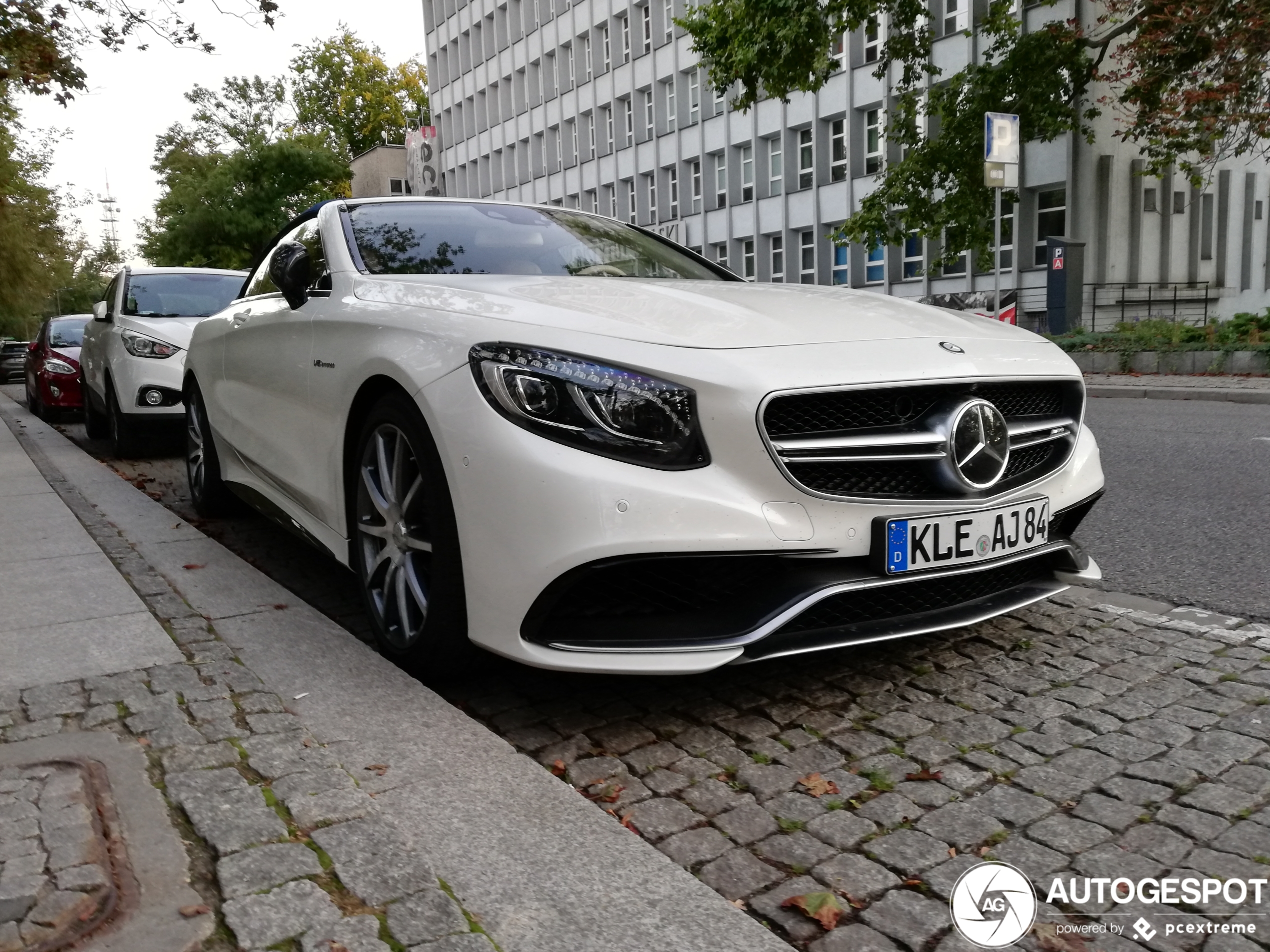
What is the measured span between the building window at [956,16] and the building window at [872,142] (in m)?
3.30

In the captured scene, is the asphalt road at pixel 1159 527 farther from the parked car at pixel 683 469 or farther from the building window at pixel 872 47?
the building window at pixel 872 47

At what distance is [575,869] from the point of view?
2260 mm

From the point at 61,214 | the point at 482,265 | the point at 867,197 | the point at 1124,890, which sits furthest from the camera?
the point at 61,214

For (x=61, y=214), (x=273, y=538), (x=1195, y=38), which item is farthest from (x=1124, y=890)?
(x=61, y=214)

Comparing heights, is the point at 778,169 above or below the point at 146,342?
above

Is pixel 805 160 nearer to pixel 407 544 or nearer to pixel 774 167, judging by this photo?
pixel 774 167

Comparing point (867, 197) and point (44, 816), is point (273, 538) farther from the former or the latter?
point (867, 197)

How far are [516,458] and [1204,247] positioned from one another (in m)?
30.7

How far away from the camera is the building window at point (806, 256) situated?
3528cm

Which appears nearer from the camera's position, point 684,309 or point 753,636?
point 753,636

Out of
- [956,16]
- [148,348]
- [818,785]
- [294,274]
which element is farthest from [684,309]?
[956,16]

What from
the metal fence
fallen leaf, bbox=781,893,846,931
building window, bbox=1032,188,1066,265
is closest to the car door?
fallen leaf, bbox=781,893,846,931

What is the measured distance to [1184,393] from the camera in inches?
526

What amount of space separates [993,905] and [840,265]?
32884 millimetres
